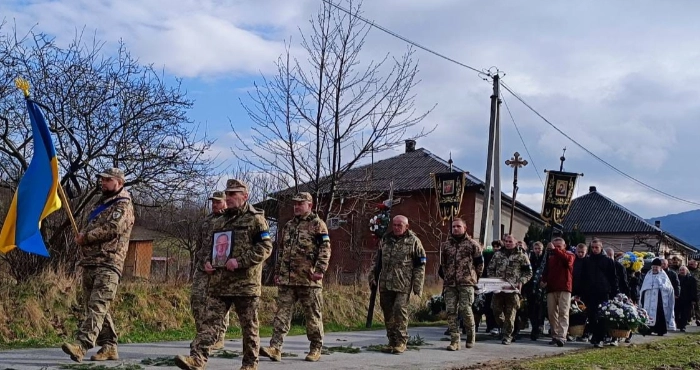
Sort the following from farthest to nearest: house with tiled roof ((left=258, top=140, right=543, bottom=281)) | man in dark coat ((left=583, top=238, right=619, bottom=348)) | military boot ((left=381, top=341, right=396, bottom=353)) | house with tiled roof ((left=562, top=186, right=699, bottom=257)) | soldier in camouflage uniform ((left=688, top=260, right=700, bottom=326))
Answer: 1. house with tiled roof ((left=562, top=186, right=699, bottom=257))
2. house with tiled roof ((left=258, top=140, right=543, bottom=281))
3. soldier in camouflage uniform ((left=688, top=260, right=700, bottom=326))
4. man in dark coat ((left=583, top=238, right=619, bottom=348))
5. military boot ((left=381, top=341, right=396, bottom=353))

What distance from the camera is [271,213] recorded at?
30.0 meters

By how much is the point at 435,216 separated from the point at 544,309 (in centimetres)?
2522

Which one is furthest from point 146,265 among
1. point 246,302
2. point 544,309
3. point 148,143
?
point 246,302

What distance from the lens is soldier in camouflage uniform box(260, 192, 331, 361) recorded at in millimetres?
10188

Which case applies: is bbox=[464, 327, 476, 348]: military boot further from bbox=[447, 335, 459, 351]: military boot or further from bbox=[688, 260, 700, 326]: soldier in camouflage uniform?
bbox=[688, 260, 700, 326]: soldier in camouflage uniform

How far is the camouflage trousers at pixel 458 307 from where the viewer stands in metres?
12.5

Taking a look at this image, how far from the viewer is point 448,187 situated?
2125cm

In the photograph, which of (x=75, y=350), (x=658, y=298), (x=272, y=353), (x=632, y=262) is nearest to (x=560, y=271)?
(x=632, y=262)

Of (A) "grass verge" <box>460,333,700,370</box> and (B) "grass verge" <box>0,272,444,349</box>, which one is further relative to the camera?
(B) "grass verge" <box>0,272,444,349</box>

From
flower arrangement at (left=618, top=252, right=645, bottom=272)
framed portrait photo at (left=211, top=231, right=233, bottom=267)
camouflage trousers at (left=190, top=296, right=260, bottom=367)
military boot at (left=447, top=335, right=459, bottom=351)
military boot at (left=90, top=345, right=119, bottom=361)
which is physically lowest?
military boot at (left=90, top=345, right=119, bottom=361)

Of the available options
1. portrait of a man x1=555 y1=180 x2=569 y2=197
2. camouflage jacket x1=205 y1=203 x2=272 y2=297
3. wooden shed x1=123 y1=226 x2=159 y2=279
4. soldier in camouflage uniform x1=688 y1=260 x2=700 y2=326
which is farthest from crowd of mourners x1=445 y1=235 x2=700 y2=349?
wooden shed x1=123 y1=226 x2=159 y2=279

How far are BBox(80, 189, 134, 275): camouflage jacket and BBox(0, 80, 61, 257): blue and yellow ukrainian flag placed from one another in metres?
1.00

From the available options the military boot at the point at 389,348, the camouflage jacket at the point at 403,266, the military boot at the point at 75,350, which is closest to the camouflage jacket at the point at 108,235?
the military boot at the point at 75,350

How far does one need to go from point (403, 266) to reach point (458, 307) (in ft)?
5.43
